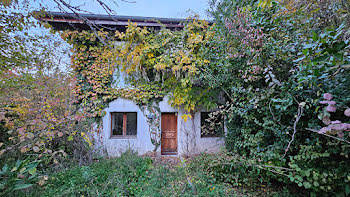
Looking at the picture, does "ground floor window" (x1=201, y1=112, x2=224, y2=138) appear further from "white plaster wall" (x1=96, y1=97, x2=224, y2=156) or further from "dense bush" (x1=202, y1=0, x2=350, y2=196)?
"dense bush" (x1=202, y1=0, x2=350, y2=196)

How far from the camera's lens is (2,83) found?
3.30 meters

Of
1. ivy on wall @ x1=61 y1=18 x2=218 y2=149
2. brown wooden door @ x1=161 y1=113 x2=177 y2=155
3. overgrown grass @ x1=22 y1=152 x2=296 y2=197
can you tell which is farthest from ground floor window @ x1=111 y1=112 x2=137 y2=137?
overgrown grass @ x1=22 y1=152 x2=296 y2=197

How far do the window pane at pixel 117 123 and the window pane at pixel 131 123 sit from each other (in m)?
0.25

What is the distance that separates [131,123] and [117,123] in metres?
0.55

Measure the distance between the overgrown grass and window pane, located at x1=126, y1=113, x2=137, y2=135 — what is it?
1516mm

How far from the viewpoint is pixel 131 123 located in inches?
216

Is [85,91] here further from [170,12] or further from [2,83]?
[170,12]

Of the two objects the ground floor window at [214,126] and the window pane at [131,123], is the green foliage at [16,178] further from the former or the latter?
the window pane at [131,123]

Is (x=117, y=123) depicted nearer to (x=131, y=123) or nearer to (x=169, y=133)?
(x=131, y=123)

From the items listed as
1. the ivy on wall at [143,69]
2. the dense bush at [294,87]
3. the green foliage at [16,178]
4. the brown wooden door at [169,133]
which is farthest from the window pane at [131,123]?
the green foliage at [16,178]

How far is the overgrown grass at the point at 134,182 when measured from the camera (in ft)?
9.45

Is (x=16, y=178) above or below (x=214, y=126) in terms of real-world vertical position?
below

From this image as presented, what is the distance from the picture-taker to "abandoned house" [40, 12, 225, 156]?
203 inches

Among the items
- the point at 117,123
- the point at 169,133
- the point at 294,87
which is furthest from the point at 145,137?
the point at 294,87
